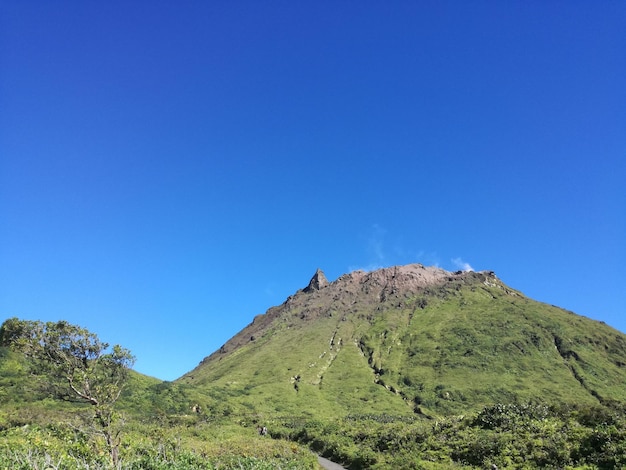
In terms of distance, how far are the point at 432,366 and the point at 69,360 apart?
141025 mm

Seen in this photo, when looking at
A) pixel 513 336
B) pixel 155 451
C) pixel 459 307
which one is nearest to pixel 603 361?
pixel 513 336

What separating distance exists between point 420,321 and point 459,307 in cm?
2159

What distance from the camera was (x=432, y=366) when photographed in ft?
494

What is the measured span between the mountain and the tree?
241 ft

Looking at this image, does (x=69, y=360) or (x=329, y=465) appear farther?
(x=329, y=465)

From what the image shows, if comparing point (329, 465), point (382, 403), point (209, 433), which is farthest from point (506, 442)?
point (382, 403)

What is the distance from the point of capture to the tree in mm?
30000

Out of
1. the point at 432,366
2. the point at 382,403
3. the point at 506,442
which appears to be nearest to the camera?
the point at 506,442

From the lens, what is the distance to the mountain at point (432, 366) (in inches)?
4759

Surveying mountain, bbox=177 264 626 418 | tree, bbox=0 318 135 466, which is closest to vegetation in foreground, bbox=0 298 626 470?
tree, bbox=0 318 135 466

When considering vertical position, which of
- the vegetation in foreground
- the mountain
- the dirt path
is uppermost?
the mountain

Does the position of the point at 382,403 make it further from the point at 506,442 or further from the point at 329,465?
the point at 506,442

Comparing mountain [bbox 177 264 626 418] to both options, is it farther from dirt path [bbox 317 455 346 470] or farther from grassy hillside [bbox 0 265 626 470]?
dirt path [bbox 317 455 346 470]

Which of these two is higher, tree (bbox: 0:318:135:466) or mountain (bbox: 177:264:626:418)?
mountain (bbox: 177:264:626:418)
